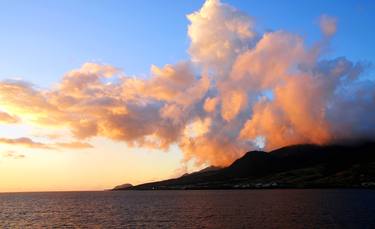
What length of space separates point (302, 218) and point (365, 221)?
2136 centimetres

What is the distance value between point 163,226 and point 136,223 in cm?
1329

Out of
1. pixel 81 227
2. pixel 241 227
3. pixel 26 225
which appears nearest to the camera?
pixel 241 227

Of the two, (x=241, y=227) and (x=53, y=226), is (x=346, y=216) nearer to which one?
(x=241, y=227)

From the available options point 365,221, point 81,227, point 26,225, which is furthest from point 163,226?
point 365,221

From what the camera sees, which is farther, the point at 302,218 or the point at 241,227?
the point at 302,218

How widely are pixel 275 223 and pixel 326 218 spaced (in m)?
23.3

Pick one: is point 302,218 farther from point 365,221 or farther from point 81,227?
point 81,227

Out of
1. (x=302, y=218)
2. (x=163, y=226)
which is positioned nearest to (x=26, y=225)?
(x=163, y=226)

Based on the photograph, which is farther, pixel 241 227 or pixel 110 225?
pixel 110 225

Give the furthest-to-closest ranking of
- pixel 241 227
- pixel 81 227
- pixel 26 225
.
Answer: pixel 26 225
pixel 81 227
pixel 241 227

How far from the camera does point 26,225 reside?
140m

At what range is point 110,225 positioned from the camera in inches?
5271

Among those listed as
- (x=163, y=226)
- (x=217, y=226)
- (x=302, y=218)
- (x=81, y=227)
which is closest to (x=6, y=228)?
(x=81, y=227)

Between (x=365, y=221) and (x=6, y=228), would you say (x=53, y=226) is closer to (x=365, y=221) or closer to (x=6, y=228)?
(x=6, y=228)
